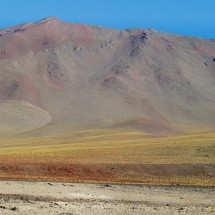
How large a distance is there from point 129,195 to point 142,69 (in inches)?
5583

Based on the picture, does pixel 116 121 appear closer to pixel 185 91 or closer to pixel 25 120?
pixel 25 120

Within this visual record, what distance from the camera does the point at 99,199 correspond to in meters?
24.8

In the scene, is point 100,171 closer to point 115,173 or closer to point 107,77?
point 115,173

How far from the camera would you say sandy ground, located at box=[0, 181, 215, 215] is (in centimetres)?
2216

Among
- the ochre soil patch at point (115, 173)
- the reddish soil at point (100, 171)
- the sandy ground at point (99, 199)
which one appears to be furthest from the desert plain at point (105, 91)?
the sandy ground at point (99, 199)

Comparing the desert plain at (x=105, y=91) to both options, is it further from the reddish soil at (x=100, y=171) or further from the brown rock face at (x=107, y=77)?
the reddish soil at (x=100, y=171)

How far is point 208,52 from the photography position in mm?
185125

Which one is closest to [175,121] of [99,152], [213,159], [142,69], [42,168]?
[142,69]

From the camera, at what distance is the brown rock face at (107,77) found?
451 feet

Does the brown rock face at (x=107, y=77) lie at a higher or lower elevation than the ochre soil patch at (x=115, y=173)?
higher

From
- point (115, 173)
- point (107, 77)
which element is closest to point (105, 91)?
point (107, 77)

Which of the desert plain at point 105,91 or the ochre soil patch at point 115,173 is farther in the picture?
the desert plain at point 105,91

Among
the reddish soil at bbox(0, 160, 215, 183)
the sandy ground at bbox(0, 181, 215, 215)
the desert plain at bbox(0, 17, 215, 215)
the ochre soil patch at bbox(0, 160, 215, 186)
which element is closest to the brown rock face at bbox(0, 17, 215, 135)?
the desert plain at bbox(0, 17, 215, 215)

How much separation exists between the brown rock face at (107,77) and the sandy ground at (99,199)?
93874mm
